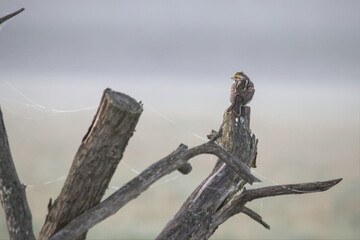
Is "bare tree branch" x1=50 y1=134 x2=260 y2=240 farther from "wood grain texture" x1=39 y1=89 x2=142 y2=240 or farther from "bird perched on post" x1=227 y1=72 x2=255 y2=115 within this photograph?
"bird perched on post" x1=227 y1=72 x2=255 y2=115

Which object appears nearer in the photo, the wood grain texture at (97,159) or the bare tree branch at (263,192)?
the wood grain texture at (97,159)

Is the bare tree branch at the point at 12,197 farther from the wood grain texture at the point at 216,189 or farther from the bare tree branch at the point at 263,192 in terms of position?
the bare tree branch at the point at 263,192

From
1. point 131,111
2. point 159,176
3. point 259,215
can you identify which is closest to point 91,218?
point 159,176

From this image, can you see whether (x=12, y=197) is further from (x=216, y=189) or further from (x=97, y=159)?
(x=216, y=189)

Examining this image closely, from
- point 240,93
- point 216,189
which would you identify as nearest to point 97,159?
point 216,189

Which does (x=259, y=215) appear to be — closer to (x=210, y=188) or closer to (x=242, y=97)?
(x=210, y=188)

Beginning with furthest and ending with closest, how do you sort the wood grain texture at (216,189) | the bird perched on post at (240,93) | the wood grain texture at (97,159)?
the bird perched on post at (240,93), the wood grain texture at (216,189), the wood grain texture at (97,159)

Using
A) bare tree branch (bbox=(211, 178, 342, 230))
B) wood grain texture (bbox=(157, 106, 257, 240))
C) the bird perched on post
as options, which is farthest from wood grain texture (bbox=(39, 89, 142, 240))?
the bird perched on post

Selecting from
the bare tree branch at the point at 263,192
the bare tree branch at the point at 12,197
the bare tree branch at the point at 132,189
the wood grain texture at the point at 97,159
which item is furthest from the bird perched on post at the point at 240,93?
the bare tree branch at the point at 12,197
